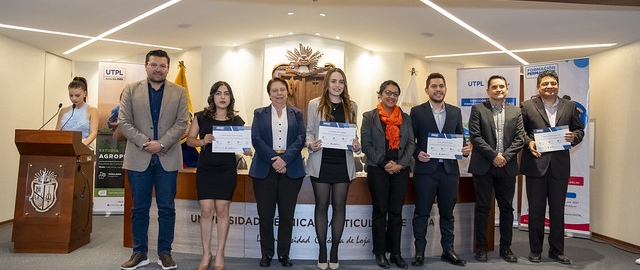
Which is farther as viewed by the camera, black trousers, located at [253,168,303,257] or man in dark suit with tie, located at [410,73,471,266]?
man in dark suit with tie, located at [410,73,471,266]

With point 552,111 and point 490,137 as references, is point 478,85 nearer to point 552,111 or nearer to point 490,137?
point 552,111

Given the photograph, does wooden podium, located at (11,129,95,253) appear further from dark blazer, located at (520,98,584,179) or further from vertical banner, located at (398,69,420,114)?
vertical banner, located at (398,69,420,114)

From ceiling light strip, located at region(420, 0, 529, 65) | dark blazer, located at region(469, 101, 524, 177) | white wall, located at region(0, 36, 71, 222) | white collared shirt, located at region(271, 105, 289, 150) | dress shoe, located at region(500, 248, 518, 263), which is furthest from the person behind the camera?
white wall, located at region(0, 36, 71, 222)

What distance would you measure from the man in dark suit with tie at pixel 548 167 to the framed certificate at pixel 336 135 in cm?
172

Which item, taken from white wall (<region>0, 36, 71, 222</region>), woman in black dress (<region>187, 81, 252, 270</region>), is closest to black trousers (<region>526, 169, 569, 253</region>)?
woman in black dress (<region>187, 81, 252, 270</region>)

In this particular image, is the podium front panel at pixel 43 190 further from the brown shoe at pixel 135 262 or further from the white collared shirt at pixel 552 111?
the white collared shirt at pixel 552 111

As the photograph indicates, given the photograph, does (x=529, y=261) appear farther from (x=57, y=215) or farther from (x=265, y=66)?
(x=265, y=66)

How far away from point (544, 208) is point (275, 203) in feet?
8.11

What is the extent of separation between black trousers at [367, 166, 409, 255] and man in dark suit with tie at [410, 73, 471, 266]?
8.0 inches

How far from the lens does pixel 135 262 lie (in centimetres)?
384

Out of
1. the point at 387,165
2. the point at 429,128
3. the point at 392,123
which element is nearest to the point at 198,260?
the point at 387,165

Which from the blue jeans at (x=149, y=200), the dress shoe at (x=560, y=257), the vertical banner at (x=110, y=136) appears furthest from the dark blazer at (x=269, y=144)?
the vertical banner at (x=110, y=136)

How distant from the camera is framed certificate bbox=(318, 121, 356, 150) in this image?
3.73 meters

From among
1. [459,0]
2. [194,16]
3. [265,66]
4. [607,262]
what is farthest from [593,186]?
[194,16]
